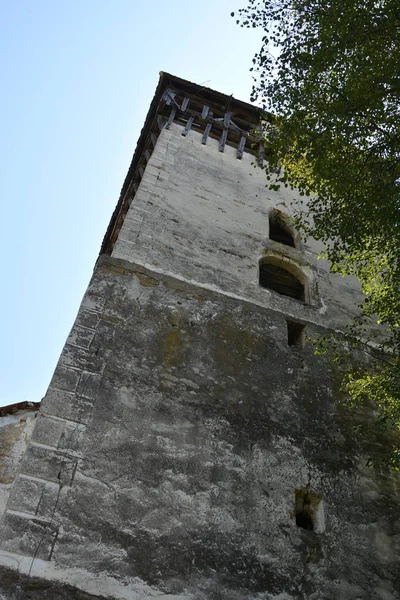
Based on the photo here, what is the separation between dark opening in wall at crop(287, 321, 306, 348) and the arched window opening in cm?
303

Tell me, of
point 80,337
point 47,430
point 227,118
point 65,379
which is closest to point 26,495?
point 47,430

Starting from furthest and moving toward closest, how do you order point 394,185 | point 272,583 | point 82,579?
point 394,185, point 272,583, point 82,579

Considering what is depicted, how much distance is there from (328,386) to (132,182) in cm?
913

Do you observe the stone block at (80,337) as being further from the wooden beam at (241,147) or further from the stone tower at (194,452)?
the wooden beam at (241,147)

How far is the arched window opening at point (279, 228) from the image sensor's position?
12156 mm

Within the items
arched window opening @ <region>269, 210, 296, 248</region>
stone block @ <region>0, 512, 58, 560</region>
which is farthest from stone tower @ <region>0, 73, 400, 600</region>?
arched window opening @ <region>269, 210, 296, 248</region>

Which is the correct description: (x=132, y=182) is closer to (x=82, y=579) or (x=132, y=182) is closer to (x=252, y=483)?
(x=252, y=483)

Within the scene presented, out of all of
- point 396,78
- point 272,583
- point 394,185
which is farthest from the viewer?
point 394,185

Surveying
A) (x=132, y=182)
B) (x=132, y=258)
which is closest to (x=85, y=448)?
(x=132, y=258)

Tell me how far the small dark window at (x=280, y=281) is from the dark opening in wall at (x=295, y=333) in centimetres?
107

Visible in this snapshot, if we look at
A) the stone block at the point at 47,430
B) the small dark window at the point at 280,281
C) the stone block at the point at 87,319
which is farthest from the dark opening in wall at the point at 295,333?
the stone block at the point at 47,430

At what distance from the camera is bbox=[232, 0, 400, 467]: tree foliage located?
7.23 m

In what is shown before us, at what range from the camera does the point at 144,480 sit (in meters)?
6.51

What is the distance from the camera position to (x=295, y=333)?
943 cm
